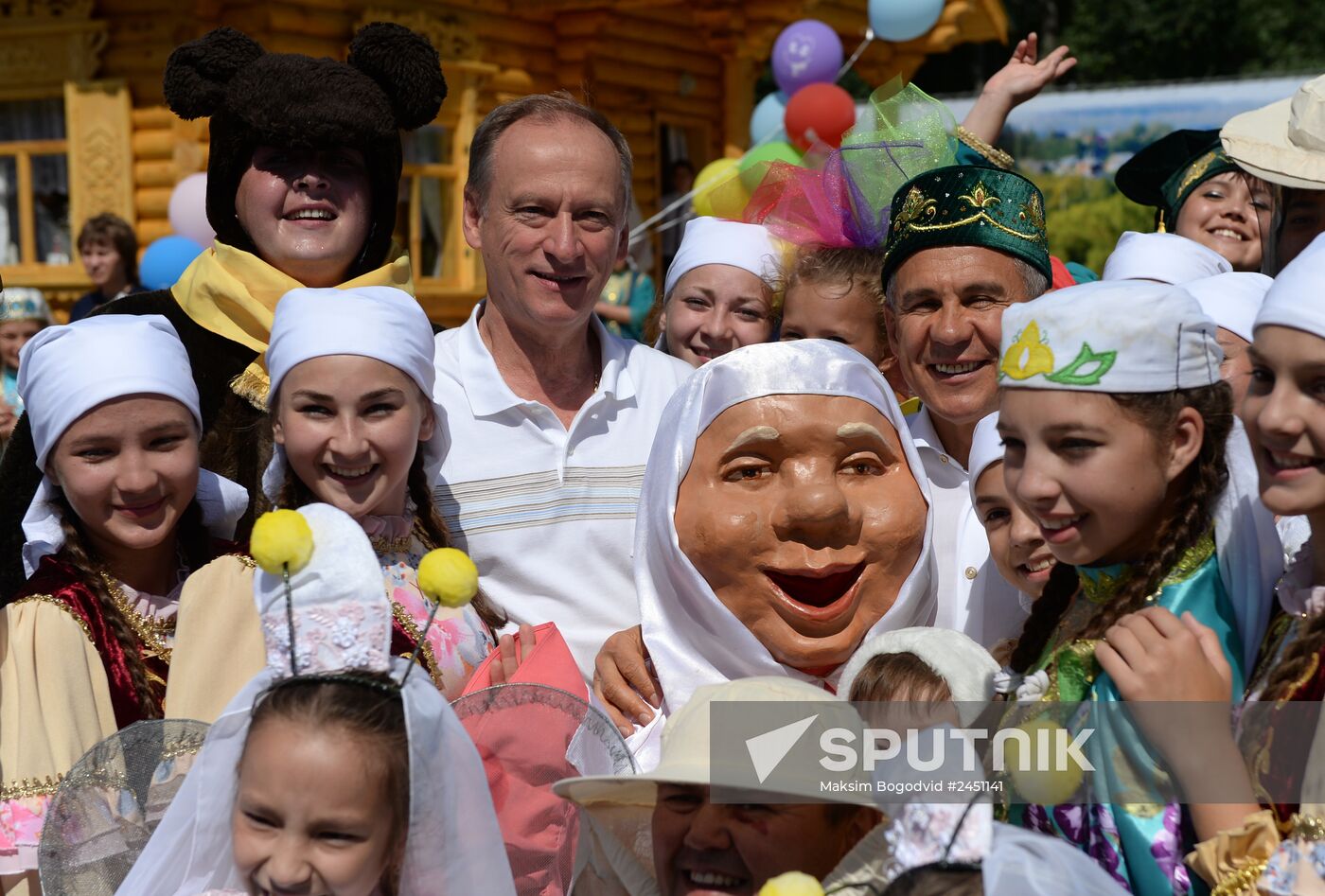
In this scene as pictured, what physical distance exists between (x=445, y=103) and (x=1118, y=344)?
1141 cm

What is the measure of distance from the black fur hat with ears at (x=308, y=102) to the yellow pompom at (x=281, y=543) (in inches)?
74.0

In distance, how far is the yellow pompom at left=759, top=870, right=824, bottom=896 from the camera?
199 centimetres

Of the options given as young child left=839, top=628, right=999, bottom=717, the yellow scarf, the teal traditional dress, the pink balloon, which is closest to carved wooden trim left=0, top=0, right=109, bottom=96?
the pink balloon

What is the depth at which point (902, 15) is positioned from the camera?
12555 mm

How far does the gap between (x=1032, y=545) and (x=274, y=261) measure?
2.22 metres

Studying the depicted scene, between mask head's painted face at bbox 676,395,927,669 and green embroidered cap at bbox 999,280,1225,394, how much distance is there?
63cm

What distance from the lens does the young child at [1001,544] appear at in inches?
122

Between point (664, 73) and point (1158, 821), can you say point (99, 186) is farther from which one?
point (1158, 821)

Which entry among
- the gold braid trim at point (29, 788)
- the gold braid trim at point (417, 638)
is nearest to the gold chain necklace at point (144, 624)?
the gold braid trim at point (29, 788)

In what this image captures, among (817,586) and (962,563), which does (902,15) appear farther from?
(817,586)

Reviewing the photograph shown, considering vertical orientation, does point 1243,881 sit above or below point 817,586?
below

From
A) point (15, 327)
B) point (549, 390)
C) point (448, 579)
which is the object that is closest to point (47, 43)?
point (15, 327)

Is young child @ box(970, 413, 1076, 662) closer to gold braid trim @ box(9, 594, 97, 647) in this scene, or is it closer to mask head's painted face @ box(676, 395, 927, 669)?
mask head's painted face @ box(676, 395, 927, 669)

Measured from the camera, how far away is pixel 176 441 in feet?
11.0
